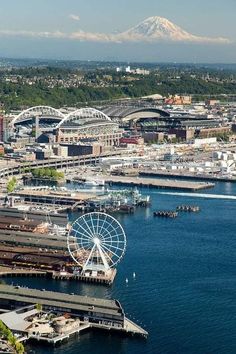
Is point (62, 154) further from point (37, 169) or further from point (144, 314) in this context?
point (144, 314)

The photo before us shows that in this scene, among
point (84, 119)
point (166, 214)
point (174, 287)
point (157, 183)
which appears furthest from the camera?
point (84, 119)

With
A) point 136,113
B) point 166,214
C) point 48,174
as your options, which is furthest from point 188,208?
Answer: point 136,113

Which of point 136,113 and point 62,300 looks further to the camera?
point 136,113

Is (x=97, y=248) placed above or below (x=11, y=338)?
above

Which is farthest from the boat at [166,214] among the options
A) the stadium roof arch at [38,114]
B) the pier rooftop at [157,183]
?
the stadium roof arch at [38,114]

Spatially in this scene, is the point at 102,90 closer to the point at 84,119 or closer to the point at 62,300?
the point at 84,119

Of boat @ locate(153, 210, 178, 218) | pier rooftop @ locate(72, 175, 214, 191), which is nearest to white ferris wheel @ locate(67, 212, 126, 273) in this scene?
boat @ locate(153, 210, 178, 218)

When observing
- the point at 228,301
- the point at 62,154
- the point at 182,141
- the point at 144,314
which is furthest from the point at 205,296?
the point at 182,141
